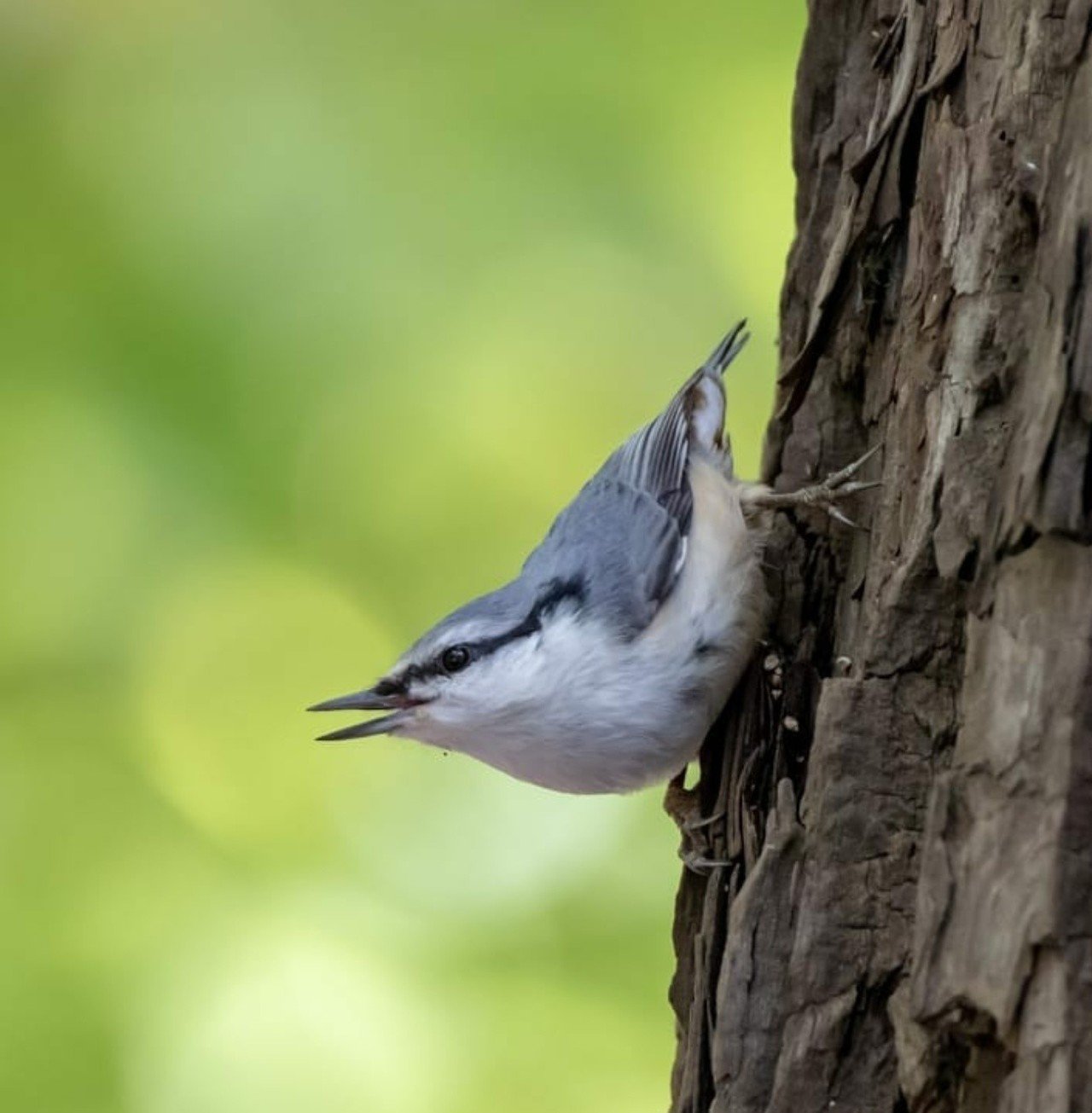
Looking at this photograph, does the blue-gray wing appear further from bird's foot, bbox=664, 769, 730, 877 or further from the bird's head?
bird's foot, bbox=664, 769, 730, 877

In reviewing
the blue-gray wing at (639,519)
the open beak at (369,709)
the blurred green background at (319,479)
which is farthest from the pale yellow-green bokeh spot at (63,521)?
the blue-gray wing at (639,519)

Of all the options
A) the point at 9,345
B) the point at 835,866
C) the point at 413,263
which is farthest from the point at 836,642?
the point at 9,345

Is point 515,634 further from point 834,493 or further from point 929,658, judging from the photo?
point 929,658

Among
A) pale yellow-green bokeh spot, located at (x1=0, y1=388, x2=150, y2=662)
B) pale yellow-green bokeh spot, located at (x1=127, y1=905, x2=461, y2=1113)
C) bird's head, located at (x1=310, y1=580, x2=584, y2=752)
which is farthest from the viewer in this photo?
pale yellow-green bokeh spot, located at (x1=0, y1=388, x2=150, y2=662)

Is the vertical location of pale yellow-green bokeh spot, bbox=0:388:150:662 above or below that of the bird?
above

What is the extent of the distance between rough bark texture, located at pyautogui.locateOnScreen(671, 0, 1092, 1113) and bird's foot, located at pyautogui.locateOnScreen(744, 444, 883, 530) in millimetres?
29

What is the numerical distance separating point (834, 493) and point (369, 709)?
828 millimetres

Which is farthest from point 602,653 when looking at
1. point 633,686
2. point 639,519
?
point 639,519

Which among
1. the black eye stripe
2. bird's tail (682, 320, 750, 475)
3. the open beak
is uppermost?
bird's tail (682, 320, 750, 475)

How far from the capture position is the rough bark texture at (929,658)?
4.79 ft

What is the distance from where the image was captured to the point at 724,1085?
180 cm

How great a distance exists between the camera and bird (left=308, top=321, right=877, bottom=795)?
7.97ft

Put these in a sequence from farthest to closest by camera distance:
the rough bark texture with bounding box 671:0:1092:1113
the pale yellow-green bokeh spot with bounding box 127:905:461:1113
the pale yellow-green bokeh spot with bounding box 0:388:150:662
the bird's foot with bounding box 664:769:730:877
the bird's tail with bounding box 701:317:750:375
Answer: the bird's tail with bounding box 701:317:750:375 → the pale yellow-green bokeh spot with bounding box 0:388:150:662 → the pale yellow-green bokeh spot with bounding box 127:905:461:1113 → the bird's foot with bounding box 664:769:730:877 → the rough bark texture with bounding box 671:0:1092:1113

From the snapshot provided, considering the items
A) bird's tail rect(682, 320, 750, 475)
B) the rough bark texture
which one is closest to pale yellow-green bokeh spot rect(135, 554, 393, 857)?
bird's tail rect(682, 320, 750, 475)
